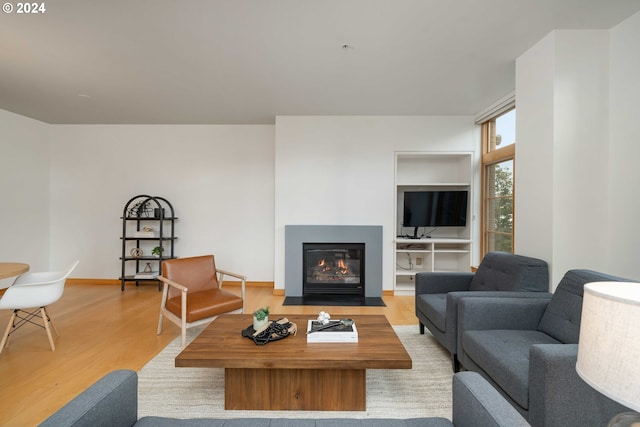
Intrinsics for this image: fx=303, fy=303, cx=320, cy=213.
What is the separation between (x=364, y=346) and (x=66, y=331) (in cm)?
321

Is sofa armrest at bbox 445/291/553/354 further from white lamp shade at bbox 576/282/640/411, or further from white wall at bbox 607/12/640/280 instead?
white lamp shade at bbox 576/282/640/411

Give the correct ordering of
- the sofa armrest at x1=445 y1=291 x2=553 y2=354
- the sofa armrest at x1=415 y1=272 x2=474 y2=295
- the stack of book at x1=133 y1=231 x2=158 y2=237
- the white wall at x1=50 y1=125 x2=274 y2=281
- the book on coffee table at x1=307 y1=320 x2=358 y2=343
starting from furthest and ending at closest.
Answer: the white wall at x1=50 y1=125 x2=274 y2=281 → the stack of book at x1=133 y1=231 x2=158 y2=237 → the sofa armrest at x1=415 y1=272 x2=474 y2=295 → the sofa armrest at x1=445 y1=291 x2=553 y2=354 → the book on coffee table at x1=307 y1=320 x2=358 y2=343

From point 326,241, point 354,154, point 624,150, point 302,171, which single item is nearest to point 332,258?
point 326,241

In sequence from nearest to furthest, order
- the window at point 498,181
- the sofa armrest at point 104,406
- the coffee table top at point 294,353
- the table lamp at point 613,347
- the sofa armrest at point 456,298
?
1. the table lamp at point 613,347
2. the sofa armrest at point 104,406
3. the coffee table top at point 294,353
4. the sofa armrest at point 456,298
5. the window at point 498,181

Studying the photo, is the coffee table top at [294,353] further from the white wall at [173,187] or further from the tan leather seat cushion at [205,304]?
the white wall at [173,187]

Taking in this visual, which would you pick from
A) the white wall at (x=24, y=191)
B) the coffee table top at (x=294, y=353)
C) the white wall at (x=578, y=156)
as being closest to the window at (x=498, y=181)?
the white wall at (x=578, y=156)

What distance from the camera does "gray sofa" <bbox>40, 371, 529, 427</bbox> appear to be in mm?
937

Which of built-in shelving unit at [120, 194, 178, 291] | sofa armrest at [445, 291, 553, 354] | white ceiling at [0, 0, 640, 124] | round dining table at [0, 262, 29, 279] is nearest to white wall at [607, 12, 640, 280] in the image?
white ceiling at [0, 0, 640, 124]

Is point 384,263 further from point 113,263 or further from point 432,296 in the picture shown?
point 113,263

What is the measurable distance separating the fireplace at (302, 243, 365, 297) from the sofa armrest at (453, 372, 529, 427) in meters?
3.35

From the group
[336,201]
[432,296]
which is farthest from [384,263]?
[432,296]

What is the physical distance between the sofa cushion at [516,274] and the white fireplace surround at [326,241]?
1.88 m

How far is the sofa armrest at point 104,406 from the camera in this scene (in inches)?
36.2

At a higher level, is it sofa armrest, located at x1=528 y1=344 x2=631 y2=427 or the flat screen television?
the flat screen television
